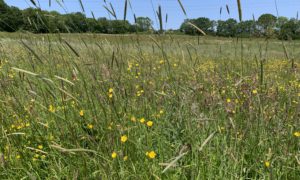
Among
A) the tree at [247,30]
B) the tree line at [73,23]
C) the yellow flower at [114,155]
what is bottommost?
the yellow flower at [114,155]

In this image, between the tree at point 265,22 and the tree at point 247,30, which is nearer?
the tree at point 247,30

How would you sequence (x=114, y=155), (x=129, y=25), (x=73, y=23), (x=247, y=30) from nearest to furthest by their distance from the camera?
1. (x=114, y=155)
2. (x=247, y=30)
3. (x=129, y=25)
4. (x=73, y=23)

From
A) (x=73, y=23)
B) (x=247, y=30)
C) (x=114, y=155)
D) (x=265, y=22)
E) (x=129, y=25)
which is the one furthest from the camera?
(x=73, y=23)

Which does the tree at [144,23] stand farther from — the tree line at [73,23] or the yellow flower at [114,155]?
the yellow flower at [114,155]

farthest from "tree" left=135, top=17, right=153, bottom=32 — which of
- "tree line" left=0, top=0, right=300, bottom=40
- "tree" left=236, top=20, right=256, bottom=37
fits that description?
"tree" left=236, top=20, right=256, bottom=37

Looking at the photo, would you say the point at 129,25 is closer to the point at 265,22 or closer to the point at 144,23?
the point at 144,23

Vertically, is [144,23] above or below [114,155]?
above

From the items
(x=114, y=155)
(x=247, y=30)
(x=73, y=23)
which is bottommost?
(x=114, y=155)

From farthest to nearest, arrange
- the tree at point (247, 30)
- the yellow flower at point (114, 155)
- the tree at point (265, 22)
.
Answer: the tree at point (265, 22) < the tree at point (247, 30) < the yellow flower at point (114, 155)

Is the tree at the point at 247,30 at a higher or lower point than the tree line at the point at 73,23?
lower

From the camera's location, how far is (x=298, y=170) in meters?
1.55

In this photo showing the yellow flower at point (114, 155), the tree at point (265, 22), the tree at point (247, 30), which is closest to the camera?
the yellow flower at point (114, 155)

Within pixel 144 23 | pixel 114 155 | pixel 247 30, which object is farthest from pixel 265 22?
pixel 114 155

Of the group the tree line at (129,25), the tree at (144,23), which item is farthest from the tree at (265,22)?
the tree at (144,23)
